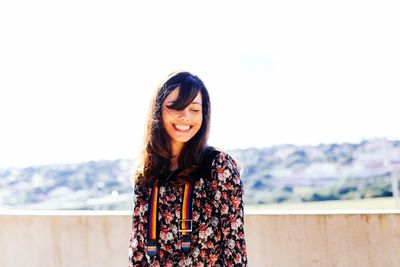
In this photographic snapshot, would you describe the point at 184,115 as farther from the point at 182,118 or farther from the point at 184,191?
the point at 184,191

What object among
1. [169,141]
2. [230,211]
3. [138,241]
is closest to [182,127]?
[169,141]

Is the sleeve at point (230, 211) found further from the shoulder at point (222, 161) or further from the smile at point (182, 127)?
the smile at point (182, 127)

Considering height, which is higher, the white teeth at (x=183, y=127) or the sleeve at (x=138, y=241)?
the white teeth at (x=183, y=127)

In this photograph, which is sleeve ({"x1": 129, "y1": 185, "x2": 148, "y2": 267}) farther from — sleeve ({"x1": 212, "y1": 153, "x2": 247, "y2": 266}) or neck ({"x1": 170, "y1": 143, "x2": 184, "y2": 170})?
sleeve ({"x1": 212, "y1": 153, "x2": 247, "y2": 266})

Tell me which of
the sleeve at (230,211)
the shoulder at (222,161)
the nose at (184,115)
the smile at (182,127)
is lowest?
the sleeve at (230,211)

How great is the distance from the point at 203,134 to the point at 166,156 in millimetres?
202

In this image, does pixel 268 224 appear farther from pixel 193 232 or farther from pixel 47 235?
pixel 47 235

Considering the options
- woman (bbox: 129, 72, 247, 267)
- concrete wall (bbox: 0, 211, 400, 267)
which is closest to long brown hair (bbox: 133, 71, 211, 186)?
woman (bbox: 129, 72, 247, 267)

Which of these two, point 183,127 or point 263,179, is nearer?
point 183,127

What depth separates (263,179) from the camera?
10547mm

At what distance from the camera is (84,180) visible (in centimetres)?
1092

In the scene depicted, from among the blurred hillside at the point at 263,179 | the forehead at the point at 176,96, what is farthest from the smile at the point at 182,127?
the blurred hillside at the point at 263,179

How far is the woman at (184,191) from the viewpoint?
207 centimetres

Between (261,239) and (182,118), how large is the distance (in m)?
1.71
